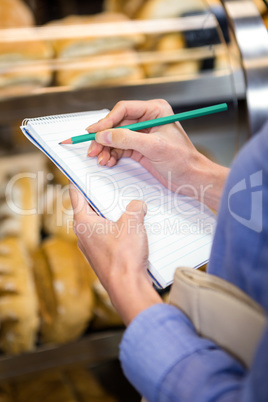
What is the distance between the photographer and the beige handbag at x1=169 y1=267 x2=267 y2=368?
0.35 meters

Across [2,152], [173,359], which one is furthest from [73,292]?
[173,359]

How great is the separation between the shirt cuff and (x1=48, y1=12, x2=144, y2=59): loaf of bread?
76 centimetres

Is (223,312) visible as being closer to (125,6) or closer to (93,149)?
(93,149)

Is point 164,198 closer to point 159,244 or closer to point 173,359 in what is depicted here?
point 159,244

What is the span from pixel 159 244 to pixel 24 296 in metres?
0.68

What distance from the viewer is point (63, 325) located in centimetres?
109

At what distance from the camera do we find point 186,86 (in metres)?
0.96

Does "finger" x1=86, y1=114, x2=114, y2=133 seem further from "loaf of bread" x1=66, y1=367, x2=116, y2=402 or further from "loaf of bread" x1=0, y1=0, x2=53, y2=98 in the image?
"loaf of bread" x1=66, y1=367, x2=116, y2=402

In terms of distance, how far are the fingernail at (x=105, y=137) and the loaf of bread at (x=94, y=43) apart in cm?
58

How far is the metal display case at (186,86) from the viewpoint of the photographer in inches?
31.4

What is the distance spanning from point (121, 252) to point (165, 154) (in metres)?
0.14
